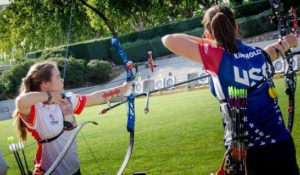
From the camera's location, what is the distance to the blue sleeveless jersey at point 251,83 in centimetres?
204

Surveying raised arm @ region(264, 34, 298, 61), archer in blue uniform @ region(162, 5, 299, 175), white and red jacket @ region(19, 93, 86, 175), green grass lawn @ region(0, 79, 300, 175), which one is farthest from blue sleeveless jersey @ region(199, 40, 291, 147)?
green grass lawn @ region(0, 79, 300, 175)

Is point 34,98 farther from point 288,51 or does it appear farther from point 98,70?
point 98,70

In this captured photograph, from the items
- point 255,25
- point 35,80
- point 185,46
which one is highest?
point 255,25

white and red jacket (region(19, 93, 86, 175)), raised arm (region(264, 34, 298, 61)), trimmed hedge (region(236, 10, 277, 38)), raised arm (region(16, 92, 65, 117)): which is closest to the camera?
raised arm (region(264, 34, 298, 61))

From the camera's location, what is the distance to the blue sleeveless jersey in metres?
2.04

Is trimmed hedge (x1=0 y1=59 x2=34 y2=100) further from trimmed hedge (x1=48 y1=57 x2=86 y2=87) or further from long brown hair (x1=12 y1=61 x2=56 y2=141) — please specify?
long brown hair (x1=12 y1=61 x2=56 y2=141)

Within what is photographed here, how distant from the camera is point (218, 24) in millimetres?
2043

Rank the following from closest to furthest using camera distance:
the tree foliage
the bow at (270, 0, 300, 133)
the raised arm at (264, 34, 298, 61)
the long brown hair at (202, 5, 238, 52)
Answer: the long brown hair at (202, 5, 238, 52)
the raised arm at (264, 34, 298, 61)
the bow at (270, 0, 300, 133)
the tree foliage

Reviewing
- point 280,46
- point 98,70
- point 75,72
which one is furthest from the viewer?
point 75,72

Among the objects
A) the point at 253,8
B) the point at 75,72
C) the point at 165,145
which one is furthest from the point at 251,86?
the point at 253,8

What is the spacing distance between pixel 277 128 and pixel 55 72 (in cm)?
152

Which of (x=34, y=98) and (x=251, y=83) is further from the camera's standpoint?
(x=34, y=98)

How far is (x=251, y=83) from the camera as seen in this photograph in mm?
2045

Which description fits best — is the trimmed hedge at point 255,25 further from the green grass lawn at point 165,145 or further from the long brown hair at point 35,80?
the long brown hair at point 35,80
